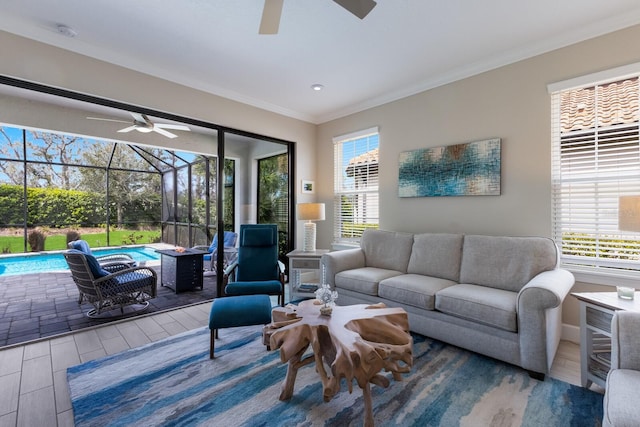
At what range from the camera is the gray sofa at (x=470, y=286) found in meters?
2.05

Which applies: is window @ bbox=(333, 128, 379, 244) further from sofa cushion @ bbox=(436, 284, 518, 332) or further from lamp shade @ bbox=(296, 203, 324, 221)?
sofa cushion @ bbox=(436, 284, 518, 332)

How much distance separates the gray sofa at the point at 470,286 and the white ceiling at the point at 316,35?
1918 millimetres

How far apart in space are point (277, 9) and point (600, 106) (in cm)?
294

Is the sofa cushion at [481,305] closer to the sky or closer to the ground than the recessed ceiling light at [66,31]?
closer to the ground

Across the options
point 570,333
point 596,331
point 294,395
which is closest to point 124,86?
point 294,395

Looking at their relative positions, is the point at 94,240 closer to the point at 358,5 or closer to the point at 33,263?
the point at 33,263

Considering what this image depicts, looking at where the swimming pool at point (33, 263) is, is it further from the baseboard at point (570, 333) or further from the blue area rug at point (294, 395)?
the baseboard at point (570, 333)

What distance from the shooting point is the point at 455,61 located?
10.3 ft

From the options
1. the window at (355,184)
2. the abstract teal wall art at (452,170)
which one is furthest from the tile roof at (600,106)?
the window at (355,184)

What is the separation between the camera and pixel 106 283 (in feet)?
10.4

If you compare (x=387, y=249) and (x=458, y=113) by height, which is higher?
(x=458, y=113)

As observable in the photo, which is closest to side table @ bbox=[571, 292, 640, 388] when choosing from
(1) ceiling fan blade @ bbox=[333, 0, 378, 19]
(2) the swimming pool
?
(1) ceiling fan blade @ bbox=[333, 0, 378, 19]

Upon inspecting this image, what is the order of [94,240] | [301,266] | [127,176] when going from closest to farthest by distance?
[301,266]
[94,240]
[127,176]

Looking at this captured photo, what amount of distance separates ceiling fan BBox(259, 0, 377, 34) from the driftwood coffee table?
2023 millimetres
